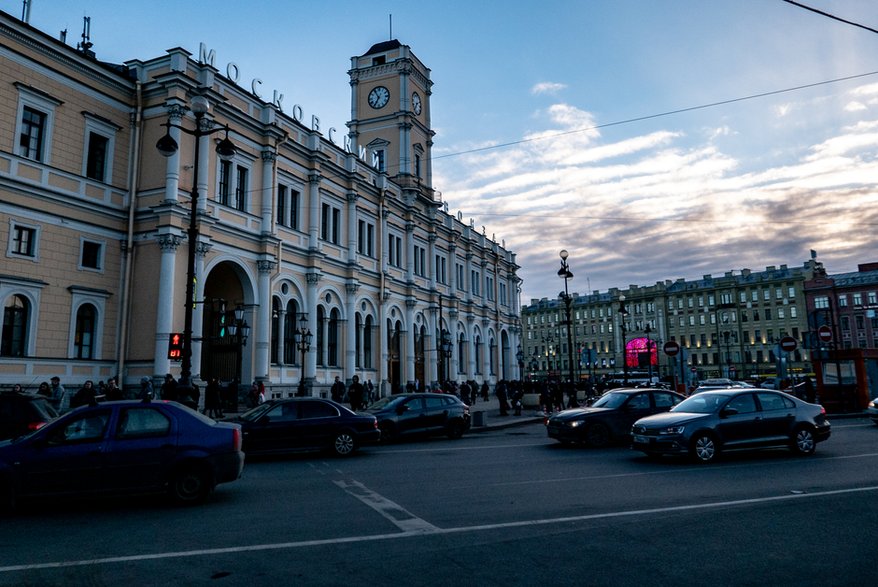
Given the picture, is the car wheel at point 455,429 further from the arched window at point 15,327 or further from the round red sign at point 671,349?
the arched window at point 15,327

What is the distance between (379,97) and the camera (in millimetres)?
51688

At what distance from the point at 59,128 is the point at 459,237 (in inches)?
1398

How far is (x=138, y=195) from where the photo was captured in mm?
27484

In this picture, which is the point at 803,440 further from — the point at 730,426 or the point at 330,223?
the point at 330,223

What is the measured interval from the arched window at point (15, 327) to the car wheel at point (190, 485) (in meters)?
17.5

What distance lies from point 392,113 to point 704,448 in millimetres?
42630

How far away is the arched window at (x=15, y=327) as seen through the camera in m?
22.7

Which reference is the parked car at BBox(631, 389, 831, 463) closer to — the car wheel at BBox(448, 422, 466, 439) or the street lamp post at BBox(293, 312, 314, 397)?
the car wheel at BBox(448, 422, 466, 439)

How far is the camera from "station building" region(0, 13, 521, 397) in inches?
931

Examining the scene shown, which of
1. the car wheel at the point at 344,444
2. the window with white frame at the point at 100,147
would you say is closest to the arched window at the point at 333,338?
the window with white frame at the point at 100,147

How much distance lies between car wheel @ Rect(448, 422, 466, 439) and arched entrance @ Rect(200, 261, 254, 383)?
14411mm

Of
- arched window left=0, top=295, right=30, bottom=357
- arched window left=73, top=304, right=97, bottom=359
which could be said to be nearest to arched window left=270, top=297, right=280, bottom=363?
arched window left=73, top=304, right=97, bottom=359

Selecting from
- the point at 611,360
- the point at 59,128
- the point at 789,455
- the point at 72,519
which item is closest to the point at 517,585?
the point at 72,519

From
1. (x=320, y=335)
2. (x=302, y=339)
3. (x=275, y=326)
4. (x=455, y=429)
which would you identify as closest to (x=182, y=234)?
(x=302, y=339)
